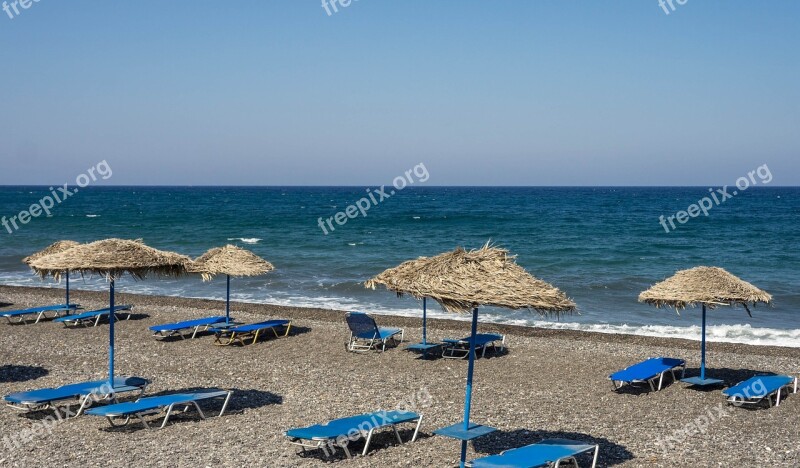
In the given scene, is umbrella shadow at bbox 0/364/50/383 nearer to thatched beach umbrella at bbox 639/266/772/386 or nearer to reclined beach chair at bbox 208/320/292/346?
reclined beach chair at bbox 208/320/292/346

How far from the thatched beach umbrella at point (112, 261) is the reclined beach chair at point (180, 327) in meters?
5.20

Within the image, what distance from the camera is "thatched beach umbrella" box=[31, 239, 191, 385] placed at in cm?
853

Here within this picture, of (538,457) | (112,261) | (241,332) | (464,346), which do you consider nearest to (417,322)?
(464,346)

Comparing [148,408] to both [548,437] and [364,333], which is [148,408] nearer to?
[548,437]

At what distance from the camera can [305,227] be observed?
52.5 metres

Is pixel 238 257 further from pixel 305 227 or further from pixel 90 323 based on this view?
pixel 305 227

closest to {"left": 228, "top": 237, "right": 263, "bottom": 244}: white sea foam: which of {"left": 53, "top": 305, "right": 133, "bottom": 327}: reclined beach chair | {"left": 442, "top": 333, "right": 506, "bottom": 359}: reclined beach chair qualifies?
{"left": 53, "top": 305, "right": 133, "bottom": 327}: reclined beach chair

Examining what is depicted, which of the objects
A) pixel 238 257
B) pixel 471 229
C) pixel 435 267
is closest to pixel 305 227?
pixel 471 229

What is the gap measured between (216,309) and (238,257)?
555cm

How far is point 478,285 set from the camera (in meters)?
6.27

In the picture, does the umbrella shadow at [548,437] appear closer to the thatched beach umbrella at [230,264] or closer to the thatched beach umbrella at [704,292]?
the thatched beach umbrella at [704,292]

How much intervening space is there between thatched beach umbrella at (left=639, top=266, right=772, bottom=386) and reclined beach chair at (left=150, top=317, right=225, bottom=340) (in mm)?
8817

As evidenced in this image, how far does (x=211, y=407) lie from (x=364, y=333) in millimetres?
4325

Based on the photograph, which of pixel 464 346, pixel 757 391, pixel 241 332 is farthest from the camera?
pixel 241 332
